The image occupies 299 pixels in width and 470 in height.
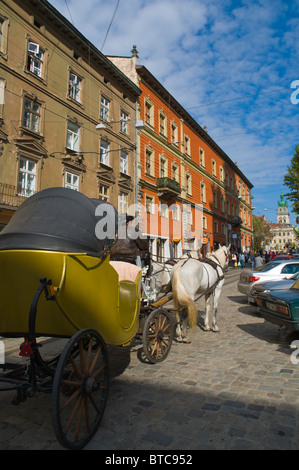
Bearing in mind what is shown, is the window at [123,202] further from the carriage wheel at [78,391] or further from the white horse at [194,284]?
the carriage wheel at [78,391]

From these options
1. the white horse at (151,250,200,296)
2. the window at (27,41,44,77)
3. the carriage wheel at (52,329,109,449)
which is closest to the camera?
the carriage wheel at (52,329,109,449)

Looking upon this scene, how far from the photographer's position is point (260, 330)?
7184 mm

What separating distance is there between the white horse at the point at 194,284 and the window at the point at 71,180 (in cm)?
1150

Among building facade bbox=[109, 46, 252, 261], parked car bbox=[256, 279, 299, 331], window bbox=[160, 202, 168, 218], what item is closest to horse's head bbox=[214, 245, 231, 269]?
parked car bbox=[256, 279, 299, 331]

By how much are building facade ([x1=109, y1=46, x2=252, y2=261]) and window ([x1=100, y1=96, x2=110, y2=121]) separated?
3759 mm

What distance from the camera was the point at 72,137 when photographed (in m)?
17.8

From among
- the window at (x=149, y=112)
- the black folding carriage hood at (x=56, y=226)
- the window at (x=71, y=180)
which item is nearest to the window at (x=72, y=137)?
the window at (x=71, y=180)

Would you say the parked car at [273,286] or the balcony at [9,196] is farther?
the balcony at [9,196]

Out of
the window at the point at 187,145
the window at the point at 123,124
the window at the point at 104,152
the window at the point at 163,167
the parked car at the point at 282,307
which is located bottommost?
the parked car at the point at 282,307

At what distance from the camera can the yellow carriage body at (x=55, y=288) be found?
264 cm

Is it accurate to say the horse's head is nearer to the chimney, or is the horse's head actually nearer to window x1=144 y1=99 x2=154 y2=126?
window x1=144 y1=99 x2=154 y2=126

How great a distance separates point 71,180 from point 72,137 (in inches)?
107

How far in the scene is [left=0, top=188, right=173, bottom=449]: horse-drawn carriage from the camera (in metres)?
2.61

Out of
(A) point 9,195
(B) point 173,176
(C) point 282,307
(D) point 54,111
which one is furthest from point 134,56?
(C) point 282,307
